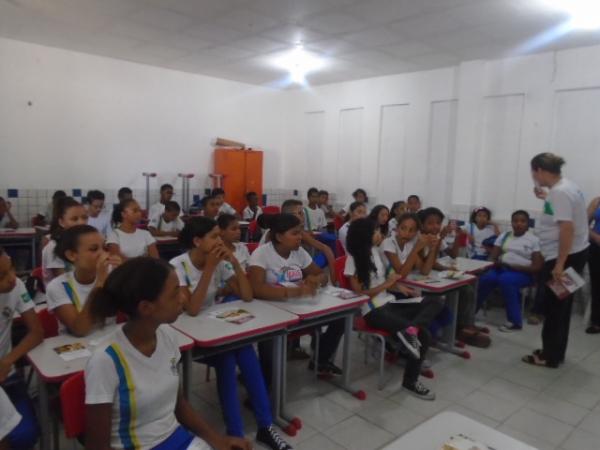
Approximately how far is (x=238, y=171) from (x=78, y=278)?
5.55m

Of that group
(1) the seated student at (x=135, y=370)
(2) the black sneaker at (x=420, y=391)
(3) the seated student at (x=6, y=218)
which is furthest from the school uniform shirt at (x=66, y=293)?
(3) the seated student at (x=6, y=218)

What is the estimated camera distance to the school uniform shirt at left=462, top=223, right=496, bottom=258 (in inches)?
218

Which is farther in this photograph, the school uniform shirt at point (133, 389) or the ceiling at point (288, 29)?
the ceiling at point (288, 29)

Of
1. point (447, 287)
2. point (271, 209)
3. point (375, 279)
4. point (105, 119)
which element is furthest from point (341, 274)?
point (105, 119)

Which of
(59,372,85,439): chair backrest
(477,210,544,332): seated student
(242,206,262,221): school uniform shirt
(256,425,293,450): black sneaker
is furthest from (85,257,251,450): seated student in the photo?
(242,206,262,221): school uniform shirt

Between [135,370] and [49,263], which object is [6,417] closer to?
[135,370]

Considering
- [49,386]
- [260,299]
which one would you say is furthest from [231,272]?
[49,386]

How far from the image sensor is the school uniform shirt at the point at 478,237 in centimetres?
554

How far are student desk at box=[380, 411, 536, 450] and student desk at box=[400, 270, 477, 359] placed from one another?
6.72 feet

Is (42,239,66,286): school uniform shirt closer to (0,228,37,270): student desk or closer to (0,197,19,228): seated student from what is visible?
(0,228,37,270): student desk

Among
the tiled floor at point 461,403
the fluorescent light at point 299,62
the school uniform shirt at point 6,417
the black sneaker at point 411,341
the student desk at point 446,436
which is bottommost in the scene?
the tiled floor at point 461,403

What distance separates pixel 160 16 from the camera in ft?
15.1

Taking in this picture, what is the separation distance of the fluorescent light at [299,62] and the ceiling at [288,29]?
0.50 ft

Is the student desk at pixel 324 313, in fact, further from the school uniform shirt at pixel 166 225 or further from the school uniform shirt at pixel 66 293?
the school uniform shirt at pixel 166 225
